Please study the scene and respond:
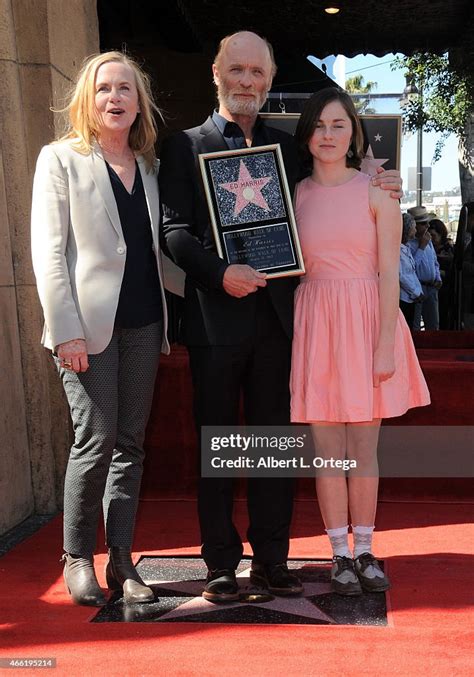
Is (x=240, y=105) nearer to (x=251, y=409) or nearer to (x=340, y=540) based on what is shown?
(x=251, y=409)

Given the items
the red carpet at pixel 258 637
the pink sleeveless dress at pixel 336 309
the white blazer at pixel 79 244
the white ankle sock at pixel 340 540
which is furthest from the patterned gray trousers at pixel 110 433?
the white ankle sock at pixel 340 540

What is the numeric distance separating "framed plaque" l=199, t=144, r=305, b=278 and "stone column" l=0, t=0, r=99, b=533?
1.48 metres

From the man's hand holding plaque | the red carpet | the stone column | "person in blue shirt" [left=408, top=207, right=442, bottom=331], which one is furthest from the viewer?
"person in blue shirt" [left=408, top=207, right=442, bottom=331]

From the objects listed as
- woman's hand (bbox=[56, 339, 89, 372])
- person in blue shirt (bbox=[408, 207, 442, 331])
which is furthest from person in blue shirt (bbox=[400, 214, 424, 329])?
woman's hand (bbox=[56, 339, 89, 372])

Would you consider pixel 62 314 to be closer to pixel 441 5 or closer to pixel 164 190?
pixel 164 190

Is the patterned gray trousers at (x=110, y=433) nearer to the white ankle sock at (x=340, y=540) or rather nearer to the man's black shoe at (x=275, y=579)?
the man's black shoe at (x=275, y=579)

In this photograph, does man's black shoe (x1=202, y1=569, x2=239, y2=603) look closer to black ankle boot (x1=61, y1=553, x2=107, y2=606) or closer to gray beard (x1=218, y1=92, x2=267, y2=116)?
black ankle boot (x1=61, y1=553, x2=107, y2=606)

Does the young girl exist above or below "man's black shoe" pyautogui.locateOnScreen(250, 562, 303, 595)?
above

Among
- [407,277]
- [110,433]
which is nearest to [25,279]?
[110,433]

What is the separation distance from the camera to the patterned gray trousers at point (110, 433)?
2783 mm

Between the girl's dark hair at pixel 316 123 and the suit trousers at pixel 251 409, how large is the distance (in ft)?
1.87

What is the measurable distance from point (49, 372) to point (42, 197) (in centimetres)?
153

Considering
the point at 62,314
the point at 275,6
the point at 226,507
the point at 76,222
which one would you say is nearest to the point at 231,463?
the point at 226,507

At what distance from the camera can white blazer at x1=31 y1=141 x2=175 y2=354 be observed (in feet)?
8.87
